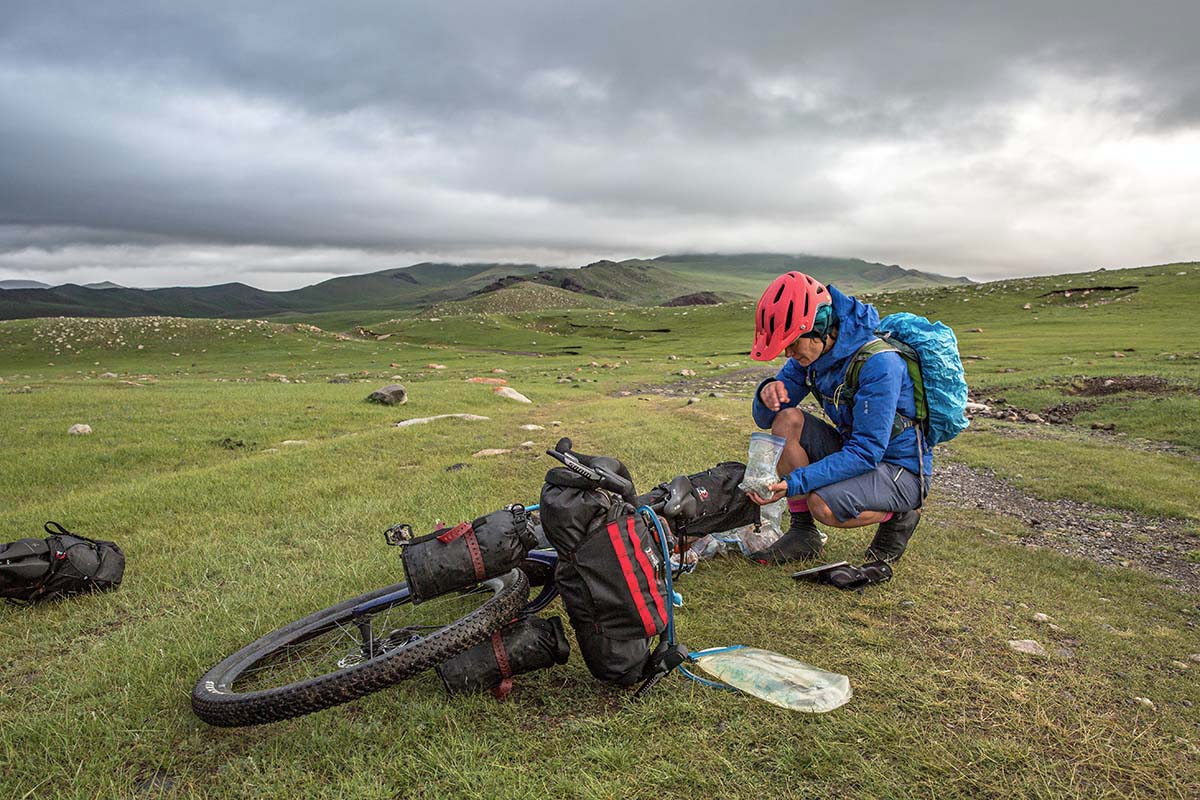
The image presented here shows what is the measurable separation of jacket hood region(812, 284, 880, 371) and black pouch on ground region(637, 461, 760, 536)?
1406 millimetres

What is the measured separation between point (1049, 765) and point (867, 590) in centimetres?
219

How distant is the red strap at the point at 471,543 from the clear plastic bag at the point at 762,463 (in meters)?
2.45

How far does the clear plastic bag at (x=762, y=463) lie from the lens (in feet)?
17.7

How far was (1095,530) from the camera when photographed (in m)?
7.62

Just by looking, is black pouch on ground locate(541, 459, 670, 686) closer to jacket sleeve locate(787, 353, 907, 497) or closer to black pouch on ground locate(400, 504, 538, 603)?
black pouch on ground locate(400, 504, 538, 603)

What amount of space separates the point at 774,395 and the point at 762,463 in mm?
899

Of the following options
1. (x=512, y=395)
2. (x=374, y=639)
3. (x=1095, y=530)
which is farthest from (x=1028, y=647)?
(x=512, y=395)

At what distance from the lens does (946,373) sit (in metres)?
5.46

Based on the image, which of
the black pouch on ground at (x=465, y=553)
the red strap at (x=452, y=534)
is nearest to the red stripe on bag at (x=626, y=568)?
the black pouch on ground at (x=465, y=553)

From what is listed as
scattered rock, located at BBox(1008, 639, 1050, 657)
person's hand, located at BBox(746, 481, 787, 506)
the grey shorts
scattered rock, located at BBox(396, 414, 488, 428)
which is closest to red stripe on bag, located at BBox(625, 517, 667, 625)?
person's hand, located at BBox(746, 481, 787, 506)

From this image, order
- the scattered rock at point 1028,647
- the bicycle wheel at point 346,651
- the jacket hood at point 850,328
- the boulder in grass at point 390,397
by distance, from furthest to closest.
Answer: the boulder in grass at point 390,397, the jacket hood at point 850,328, the scattered rock at point 1028,647, the bicycle wheel at point 346,651

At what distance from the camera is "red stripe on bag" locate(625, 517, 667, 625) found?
3.93 metres

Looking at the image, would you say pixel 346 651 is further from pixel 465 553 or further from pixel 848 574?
pixel 848 574

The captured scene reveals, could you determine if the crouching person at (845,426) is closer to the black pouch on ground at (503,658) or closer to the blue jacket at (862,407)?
the blue jacket at (862,407)
